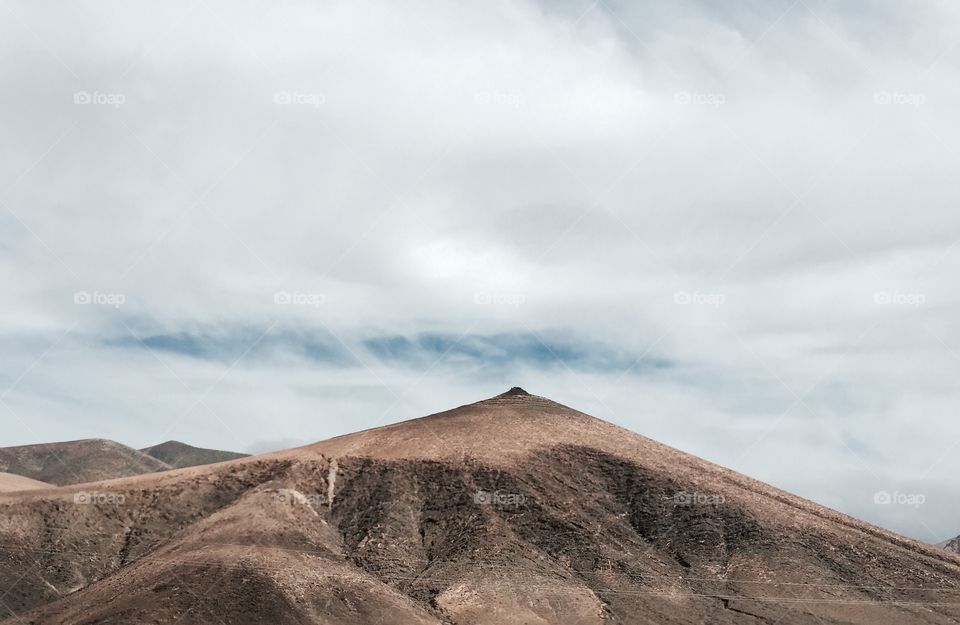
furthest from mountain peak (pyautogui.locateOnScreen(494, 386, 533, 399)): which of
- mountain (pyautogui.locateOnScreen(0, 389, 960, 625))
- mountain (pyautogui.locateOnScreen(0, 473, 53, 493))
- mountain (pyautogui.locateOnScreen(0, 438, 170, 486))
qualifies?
mountain (pyautogui.locateOnScreen(0, 438, 170, 486))

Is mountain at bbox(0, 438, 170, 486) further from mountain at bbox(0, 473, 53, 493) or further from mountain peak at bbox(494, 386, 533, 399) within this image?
mountain peak at bbox(494, 386, 533, 399)

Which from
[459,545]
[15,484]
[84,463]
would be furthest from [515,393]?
[84,463]

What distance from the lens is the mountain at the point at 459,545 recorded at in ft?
186

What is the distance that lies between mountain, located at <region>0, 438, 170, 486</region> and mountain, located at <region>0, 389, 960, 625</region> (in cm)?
10843

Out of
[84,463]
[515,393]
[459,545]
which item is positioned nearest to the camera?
[459,545]

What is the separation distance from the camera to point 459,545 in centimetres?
6831

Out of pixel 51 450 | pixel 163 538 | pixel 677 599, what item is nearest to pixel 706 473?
pixel 677 599

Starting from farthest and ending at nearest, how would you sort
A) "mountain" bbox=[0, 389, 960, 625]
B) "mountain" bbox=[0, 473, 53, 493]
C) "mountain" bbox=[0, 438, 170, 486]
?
"mountain" bbox=[0, 438, 170, 486] → "mountain" bbox=[0, 473, 53, 493] → "mountain" bbox=[0, 389, 960, 625]

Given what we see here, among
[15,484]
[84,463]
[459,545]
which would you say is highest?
[84,463]

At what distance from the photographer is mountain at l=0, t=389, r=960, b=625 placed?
186 feet

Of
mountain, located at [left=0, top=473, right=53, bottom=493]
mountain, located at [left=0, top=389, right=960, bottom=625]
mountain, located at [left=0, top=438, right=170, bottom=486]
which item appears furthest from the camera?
mountain, located at [left=0, top=438, right=170, bottom=486]

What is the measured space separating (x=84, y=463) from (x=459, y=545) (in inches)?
5636

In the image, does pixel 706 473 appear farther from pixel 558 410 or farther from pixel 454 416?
pixel 454 416

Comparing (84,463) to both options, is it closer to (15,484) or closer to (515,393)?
(15,484)
